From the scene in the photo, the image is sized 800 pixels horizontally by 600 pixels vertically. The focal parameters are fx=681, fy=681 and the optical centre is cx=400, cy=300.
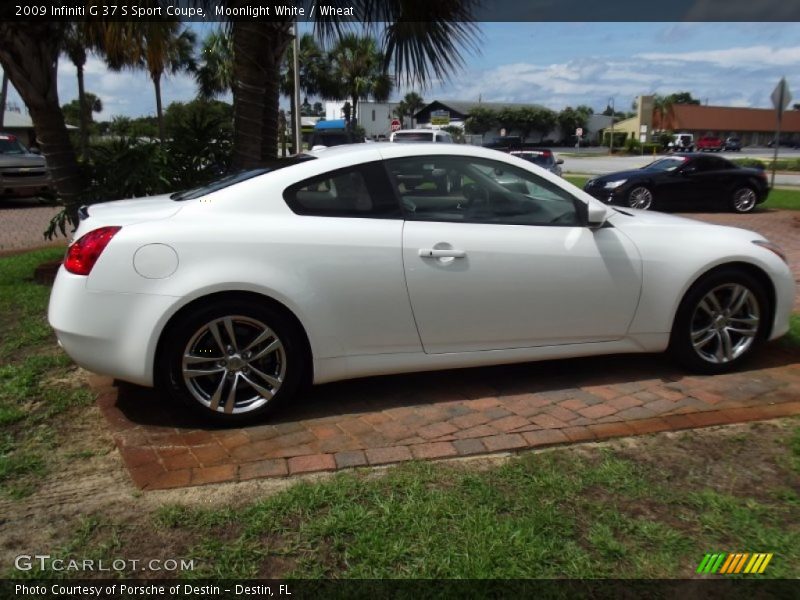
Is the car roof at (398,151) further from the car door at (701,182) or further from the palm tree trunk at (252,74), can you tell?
the car door at (701,182)

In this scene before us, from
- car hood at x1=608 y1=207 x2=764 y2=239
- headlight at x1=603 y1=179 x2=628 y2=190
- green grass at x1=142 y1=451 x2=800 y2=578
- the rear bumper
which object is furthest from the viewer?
the rear bumper

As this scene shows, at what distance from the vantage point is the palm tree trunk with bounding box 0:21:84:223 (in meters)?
6.21

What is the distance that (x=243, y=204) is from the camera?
3592 mm

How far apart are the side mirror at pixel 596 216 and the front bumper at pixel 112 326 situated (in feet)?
7.66

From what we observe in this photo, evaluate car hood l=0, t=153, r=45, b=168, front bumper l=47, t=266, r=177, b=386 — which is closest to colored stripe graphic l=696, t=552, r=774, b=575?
front bumper l=47, t=266, r=177, b=386

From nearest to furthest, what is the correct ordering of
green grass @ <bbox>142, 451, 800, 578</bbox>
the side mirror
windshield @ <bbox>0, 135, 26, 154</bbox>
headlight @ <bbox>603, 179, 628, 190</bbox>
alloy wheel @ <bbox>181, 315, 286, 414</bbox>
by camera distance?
green grass @ <bbox>142, 451, 800, 578</bbox> < alloy wheel @ <bbox>181, 315, 286, 414</bbox> < the side mirror < headlight @ <bbox>603, 179, 628, 190</bbox> < windshield @ <bbox>0, 135, 26, 154</bbox>

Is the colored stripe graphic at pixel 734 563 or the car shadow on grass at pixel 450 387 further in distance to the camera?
the car shadow on grass at pixel 450 387

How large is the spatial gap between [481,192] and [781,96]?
689 inches

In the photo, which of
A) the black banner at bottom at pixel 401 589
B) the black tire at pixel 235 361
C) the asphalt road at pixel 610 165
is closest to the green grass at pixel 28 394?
the black tire at pixel 235 361

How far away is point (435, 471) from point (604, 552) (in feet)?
2.78

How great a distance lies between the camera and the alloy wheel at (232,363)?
136 inches

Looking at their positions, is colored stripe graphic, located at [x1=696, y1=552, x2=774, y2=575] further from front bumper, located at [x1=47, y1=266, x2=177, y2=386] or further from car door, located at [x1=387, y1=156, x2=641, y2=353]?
front bumper, located at [x1=47, y1=266, x2=177, y2=386]

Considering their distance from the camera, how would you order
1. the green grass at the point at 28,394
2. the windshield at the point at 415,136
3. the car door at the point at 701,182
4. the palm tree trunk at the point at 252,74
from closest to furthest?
the green grass at the point at 28,394 → the palm tree trunk at the point at 252,74 → the car door at the point at 701,182 → the windshield at the point at 415,136

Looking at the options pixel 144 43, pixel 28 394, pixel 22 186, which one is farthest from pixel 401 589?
pixel 22 186
